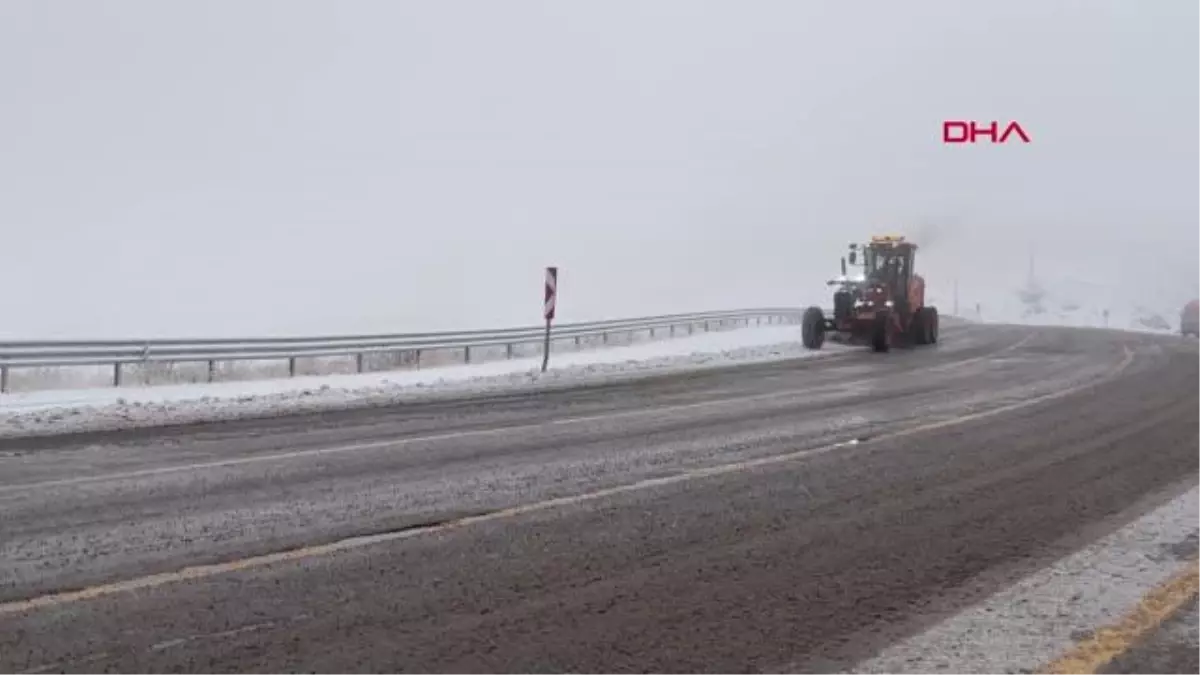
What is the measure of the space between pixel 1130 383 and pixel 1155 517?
11.6m

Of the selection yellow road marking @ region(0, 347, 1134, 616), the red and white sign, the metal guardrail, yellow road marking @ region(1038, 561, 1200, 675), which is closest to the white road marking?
yellow road marking @ region(0, 347, 1134, 616)

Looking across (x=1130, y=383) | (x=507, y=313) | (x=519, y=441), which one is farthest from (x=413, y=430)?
(x=507, y=313)

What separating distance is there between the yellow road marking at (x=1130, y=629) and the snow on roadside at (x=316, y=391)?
1008 cm

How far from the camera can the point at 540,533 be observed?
635 cm

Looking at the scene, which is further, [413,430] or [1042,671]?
[413,430]

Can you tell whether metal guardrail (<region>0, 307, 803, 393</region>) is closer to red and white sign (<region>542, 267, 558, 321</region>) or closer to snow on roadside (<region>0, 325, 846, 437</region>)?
snow on roadside (<region>0, 325, 846, 437</region>)

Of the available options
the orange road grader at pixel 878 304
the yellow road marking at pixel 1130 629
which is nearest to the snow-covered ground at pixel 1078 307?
the orange road grader at pixel 878 304

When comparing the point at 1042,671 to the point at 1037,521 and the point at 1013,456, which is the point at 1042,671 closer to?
the point at 1037,521

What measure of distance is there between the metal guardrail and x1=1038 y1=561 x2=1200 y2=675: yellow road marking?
15104 mm

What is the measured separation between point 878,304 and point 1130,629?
75.1 ft

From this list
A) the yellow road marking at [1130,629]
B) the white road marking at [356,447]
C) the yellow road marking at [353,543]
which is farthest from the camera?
the white road marking at [356,447]

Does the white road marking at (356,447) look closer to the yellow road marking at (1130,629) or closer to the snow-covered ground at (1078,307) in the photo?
the yellow road marking at (1130,629)

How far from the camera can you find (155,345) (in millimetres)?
17797

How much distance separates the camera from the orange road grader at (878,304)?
27.3 meters
